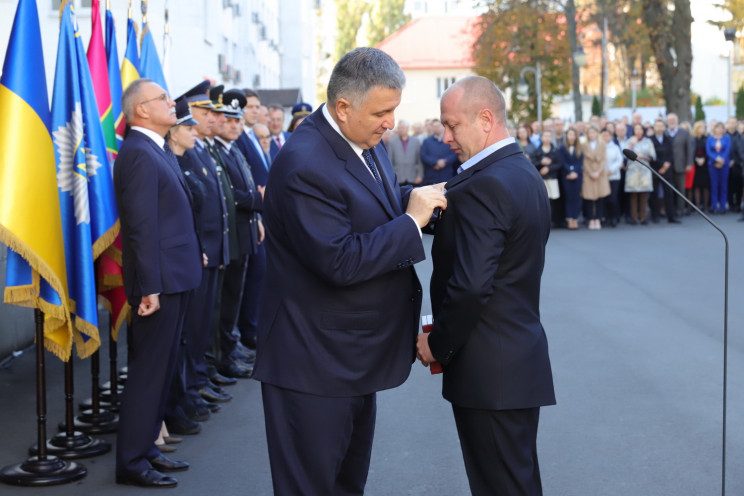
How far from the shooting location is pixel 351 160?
353 cm

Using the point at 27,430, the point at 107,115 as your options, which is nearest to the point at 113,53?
the point at 107,115

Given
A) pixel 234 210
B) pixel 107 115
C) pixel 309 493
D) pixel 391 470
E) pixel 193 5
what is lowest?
pixel 391 470

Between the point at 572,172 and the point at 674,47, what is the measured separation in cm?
1018

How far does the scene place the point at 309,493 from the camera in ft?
11.9

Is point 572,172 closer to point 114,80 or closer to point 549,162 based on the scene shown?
point 549,162

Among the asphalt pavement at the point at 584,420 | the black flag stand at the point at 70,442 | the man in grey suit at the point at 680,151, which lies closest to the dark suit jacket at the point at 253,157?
the asphalt pavement at the point at 584,420

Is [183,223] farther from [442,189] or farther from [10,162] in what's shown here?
[442,189]

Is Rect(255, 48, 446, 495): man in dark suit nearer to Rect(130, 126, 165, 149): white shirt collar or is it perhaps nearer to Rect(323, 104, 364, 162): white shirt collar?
Rect(323, 104, 364, 162): white shirt collar

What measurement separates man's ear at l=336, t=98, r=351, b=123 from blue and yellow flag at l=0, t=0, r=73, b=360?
2.43 m

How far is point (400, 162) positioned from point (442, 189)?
55.9 ft

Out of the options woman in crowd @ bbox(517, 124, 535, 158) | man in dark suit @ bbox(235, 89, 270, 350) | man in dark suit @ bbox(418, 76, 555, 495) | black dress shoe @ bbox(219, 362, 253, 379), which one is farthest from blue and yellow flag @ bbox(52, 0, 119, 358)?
woman in crowd @ bbox(517, 124, 535, 158)

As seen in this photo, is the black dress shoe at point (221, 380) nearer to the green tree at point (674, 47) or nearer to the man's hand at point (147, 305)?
the man's hand at point (147, 305)

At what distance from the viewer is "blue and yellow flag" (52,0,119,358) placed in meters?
5.55

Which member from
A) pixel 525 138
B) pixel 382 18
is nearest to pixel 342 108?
pixel 525 138
